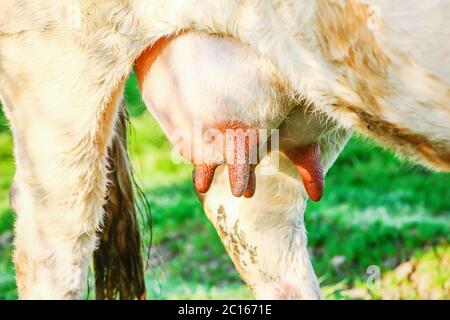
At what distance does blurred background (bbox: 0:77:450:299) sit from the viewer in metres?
4.87

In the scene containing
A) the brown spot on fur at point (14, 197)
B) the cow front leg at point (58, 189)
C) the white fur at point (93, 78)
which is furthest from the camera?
the brown spot on fur at point (14, 197)

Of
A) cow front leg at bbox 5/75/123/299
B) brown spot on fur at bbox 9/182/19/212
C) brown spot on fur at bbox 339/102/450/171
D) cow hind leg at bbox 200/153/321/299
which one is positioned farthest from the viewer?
cow hind leg at bbox 200/153/321/299

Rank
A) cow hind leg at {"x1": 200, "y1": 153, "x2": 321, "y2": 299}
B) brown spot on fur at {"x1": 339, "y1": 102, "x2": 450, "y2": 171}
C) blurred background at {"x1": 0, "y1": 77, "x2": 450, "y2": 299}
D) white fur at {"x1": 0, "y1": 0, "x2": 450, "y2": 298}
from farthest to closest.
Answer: blurred background at {"x1": 0, "y1": 77, "x2": 450, "y2": 299} < cow hind leg at {"x1": 200, "y1": 153, "x2": 321, "y2": 299} < brown spot on fur at {"x1": 339, "y1": 102, "x2": 450, "y2": 171} < white fur at {"x1": 0, "y1": 0, "x2": 450, "y2": 298}

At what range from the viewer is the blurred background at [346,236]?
4871 mm

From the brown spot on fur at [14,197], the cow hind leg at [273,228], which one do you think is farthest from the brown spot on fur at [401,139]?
the brown spot on fur at [14,197]

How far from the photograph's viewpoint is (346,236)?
5594mm

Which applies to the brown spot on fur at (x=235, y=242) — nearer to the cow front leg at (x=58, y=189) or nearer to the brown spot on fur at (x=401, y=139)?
the cow front leg at (x=58, y=189)

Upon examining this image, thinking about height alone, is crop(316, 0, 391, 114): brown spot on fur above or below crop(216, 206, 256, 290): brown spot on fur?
above

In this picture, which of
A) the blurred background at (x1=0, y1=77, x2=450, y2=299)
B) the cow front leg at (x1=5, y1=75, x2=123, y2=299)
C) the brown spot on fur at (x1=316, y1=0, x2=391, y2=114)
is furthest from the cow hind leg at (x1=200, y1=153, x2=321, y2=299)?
the brown spot on fur at (x1=316, y1=0, x2=391, y2=114)

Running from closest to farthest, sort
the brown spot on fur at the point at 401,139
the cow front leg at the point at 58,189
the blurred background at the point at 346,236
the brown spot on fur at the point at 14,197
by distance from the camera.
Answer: the brown spot on fur at the point at 401,139, the cow front leg at the point at 58,189, the brown spot on fur at the point at 14,197, the blurred background at the point at 346,236

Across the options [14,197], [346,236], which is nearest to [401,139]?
[14,197]

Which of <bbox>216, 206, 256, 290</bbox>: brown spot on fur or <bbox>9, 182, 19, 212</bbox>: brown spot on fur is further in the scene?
<bbox>216, 206, 256, 290</bbox>: brown spot on fur

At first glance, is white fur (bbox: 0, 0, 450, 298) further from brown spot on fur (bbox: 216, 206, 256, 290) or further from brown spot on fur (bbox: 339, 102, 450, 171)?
brown spot on fur (bbox: 216, 206, 256, 290)

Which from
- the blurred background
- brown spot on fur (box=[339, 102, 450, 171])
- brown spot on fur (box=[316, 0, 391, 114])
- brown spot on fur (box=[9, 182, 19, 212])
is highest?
brown spot on fur (box=[316, 0, 391, 114])
